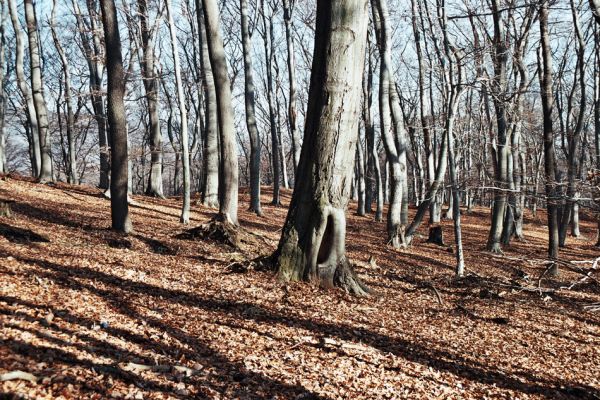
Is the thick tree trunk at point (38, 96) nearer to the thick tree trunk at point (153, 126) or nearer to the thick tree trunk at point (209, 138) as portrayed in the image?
the thick tree trunk at point (153, 126)

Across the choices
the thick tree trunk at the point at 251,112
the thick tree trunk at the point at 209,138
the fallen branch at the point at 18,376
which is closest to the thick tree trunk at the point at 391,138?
the thick tree trunk at the point at 251,112

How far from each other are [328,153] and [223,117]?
4.76 m

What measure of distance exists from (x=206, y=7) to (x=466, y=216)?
74.7ft

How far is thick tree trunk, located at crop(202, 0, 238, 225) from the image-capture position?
10328 mm

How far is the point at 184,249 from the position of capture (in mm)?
8602

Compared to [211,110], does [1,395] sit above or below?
below

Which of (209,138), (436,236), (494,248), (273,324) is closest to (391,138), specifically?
(436,236)

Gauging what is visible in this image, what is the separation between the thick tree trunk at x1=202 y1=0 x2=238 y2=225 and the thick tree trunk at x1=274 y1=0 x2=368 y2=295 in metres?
3.87

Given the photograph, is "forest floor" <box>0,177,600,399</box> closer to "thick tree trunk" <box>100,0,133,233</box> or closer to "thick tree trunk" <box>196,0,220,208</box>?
"thick tree trunk" <box>100,0,133,233</box>

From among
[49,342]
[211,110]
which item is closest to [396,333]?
[49,342]

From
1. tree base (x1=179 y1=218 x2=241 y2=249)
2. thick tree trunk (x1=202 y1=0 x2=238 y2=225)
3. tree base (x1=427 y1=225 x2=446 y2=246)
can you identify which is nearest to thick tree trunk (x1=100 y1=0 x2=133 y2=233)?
tree base (x1=179 y1=218 x2=241 y2=249)

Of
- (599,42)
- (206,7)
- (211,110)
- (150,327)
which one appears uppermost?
(599,42)

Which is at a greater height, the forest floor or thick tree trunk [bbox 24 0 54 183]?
thick tree trunk [bbox 24 0 54 183]

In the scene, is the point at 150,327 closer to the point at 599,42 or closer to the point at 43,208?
the point at 43,208
